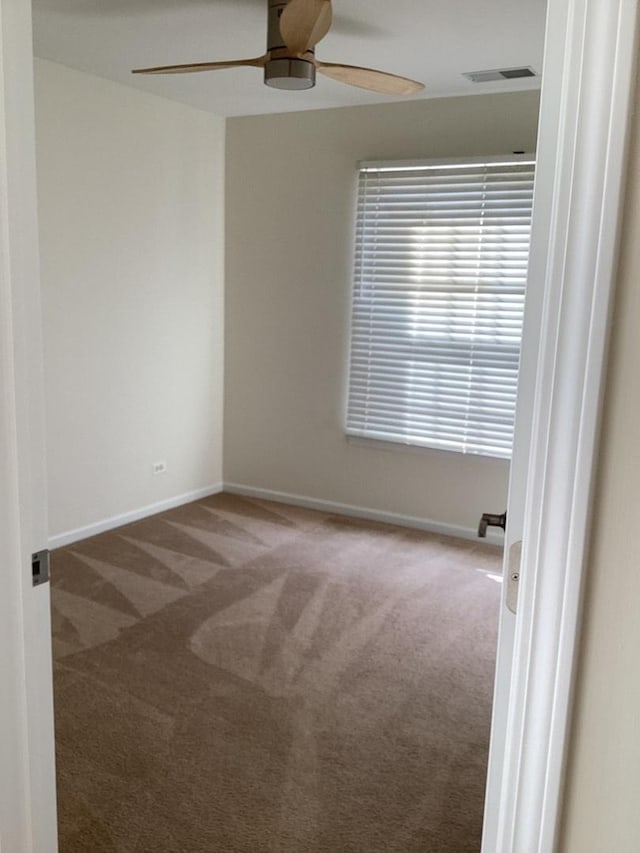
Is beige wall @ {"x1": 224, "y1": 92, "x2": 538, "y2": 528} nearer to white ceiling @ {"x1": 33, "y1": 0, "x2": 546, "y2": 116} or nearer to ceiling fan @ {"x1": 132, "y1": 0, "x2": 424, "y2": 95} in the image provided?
white ceiling @ {"x1": 33, "y1": 0, "x2": 546, "y2": 116}

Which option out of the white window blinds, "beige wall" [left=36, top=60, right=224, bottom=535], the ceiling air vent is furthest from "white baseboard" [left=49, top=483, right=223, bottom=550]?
the ceiling air vent

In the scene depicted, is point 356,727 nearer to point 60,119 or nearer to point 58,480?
point 58,480

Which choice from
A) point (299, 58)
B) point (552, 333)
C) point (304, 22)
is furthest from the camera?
point (299, 58)

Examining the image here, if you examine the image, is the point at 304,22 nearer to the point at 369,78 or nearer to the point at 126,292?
the point at 369,78

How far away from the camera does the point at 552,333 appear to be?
36.2 inches

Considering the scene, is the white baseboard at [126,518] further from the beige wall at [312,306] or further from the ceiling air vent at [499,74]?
the ceiling air vent at [499,74]

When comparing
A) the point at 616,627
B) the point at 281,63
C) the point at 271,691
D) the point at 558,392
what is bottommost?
the point at 271,691

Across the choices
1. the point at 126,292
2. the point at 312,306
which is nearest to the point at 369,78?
the point at 312,306

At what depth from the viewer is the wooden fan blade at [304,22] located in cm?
260

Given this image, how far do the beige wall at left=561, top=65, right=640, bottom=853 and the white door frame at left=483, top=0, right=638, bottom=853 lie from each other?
2 centimetres

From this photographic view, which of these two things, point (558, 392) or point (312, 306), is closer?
point (558, 392)

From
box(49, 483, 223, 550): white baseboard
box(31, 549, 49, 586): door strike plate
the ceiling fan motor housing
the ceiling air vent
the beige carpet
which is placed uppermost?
the ceiling air vent

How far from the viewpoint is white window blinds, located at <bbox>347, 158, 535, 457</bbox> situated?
4320 mm

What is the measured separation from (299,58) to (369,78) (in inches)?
14.7
